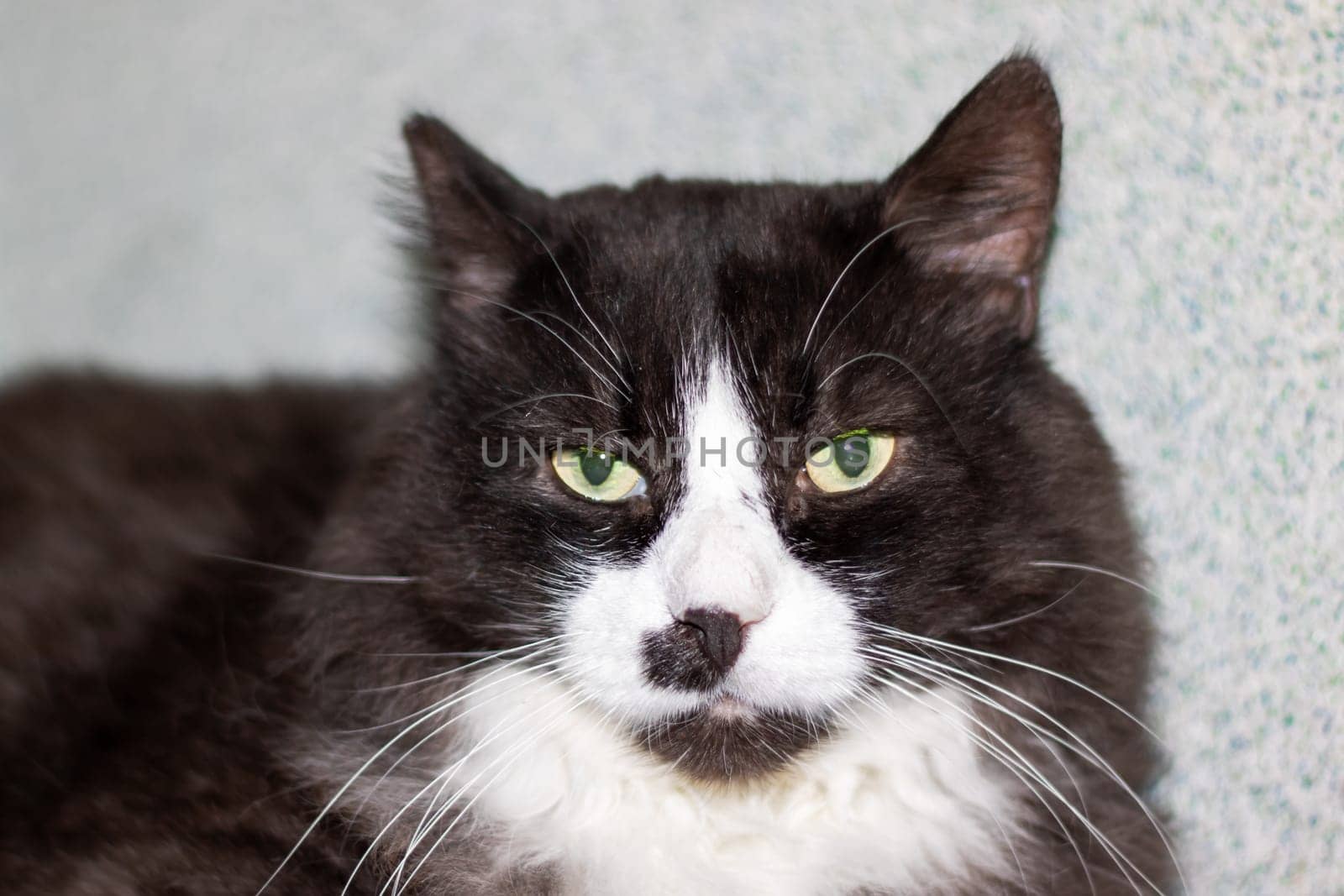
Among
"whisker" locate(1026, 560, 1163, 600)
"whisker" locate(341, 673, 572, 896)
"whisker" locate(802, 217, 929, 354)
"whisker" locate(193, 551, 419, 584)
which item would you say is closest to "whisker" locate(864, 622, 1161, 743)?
"whisker" locate(1026, 560, 1163, 600)

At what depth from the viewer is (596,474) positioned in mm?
1449

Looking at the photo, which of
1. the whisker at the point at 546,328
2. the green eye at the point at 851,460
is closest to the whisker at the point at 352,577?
the whisker at the point at 546,328

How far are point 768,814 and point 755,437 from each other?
0.46 meters

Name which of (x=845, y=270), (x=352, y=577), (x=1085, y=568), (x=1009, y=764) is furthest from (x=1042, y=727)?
(x=352, y=577)

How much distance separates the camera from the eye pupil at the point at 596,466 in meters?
1.43

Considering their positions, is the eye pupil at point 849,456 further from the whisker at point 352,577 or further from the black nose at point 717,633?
the whisker at point 352,577

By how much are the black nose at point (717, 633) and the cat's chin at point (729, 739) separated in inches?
3.1

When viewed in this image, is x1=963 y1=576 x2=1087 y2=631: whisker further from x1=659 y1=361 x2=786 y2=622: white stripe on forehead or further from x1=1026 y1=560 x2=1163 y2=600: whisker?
x1=659 y1=361 x2=786 y2=622: white stripe on forehead

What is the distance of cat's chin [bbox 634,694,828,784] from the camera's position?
135 centimetres

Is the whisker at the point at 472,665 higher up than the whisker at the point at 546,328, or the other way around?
the whisker at the point at 546,328

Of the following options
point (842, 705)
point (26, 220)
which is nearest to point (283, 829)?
point (842, 705)

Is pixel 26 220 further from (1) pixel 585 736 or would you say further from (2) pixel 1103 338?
(2) pixel 1103 338

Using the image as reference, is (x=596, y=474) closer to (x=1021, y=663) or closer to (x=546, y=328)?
(x=546, y=328)

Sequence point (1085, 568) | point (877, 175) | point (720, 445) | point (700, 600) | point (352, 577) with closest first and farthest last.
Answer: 1. point (700, 600)
2. point (720, 445)
3. point (1085, 568)
4. point (352, 577)
5. point (877, 175)
